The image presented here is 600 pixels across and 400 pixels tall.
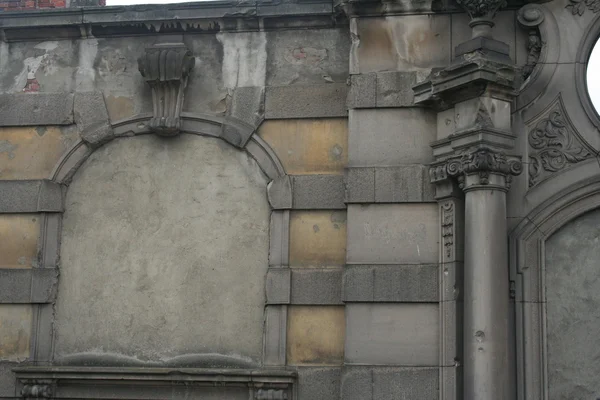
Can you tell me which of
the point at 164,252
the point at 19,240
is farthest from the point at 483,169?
the point at 19,240

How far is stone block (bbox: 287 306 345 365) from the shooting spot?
10.0 metres

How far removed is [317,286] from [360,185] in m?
1.07

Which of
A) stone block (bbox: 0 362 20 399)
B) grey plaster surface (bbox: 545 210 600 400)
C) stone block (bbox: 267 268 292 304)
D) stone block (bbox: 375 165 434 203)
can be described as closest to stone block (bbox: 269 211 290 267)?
stone block (bbox: 267 268 292 304)

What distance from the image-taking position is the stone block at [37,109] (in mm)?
11094

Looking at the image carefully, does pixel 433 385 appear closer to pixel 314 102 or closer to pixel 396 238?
pixel 396 238

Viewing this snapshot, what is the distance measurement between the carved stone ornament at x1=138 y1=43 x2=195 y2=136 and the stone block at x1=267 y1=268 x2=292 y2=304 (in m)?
1.86

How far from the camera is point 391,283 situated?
9750 millimetres

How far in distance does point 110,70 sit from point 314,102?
227 cm

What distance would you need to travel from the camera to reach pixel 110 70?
36.5ft

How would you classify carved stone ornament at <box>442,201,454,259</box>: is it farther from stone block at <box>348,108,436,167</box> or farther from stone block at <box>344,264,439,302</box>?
stone block at <box>348,108,436,167</box>

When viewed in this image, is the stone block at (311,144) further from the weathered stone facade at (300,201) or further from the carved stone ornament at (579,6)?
the carved stone ornament at (579,6)

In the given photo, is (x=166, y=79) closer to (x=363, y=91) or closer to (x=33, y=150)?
(x=33, y=150)

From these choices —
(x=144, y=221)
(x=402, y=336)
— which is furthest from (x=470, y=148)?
(x=144, y=221)

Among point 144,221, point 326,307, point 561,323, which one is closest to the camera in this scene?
point 561,323
